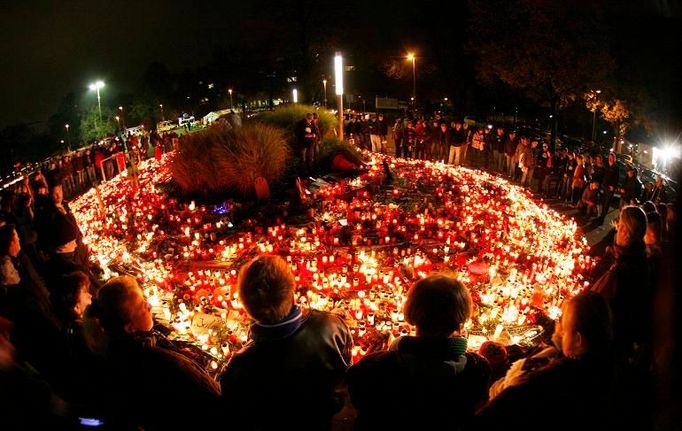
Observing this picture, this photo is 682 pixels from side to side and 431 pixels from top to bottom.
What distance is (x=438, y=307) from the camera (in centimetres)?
244

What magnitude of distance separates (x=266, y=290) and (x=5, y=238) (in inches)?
Answer: 125

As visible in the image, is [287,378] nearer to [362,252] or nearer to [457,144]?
[362,252]

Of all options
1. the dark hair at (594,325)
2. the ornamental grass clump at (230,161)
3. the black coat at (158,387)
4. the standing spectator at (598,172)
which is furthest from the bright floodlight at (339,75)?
the dark hair at (594,325)

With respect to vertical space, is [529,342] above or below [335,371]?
below

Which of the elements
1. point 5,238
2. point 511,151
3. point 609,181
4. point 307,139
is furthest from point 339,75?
point 5,238

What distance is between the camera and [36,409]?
8.14 feet

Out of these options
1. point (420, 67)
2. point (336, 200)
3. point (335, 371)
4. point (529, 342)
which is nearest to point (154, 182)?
point (336, 200)

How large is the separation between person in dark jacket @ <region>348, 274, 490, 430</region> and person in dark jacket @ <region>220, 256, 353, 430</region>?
0.34 metres

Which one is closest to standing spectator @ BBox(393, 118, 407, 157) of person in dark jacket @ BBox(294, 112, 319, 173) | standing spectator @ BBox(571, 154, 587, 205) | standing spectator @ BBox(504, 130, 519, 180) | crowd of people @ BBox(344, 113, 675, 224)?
crowd of people @ BBox(344, 113, 675, 224)

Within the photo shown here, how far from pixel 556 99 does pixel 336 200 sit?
13.8 meters

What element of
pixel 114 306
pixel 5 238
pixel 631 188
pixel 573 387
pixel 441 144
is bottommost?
pixel 631 188

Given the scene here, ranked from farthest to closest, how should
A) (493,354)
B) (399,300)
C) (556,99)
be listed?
1. (556,99)
2. (399,300)
3. (493,354)

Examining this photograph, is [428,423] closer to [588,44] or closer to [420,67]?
[588,44]

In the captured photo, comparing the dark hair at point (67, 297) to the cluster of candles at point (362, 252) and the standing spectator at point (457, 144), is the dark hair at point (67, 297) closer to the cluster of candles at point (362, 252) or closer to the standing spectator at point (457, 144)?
the cluster of candles at point (362, 252)
